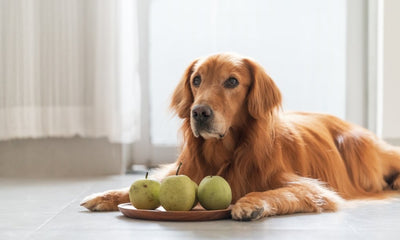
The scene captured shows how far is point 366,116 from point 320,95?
0.39 m

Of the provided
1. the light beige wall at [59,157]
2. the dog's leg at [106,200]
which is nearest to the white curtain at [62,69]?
the light beige wall at [59,157]

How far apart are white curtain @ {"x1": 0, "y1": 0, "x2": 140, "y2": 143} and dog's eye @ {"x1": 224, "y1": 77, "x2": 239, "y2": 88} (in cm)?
164

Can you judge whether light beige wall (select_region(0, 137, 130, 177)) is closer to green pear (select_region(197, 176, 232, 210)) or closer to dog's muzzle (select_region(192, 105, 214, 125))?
dog's muzzle (select_region(192, 105, 214, 125))

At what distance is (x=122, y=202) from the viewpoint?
2969mm

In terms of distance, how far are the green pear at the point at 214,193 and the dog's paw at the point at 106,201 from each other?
47 centimetres

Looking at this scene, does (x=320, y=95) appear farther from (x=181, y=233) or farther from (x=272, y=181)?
(x=181, y=233)

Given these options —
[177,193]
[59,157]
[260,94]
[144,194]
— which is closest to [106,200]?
[144,194]

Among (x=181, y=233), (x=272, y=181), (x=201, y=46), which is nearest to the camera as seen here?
(x=181, y=233)

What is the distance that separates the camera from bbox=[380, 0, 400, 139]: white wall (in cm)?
464

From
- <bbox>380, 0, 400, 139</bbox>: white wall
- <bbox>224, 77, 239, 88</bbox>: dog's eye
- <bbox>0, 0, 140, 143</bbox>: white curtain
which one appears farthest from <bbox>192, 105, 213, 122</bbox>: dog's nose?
<bbox>380, 0, 400, 139</bbox>: white wall

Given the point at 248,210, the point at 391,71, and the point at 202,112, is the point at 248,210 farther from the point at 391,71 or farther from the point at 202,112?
the point at 391,71

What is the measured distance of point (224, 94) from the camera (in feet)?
9.36

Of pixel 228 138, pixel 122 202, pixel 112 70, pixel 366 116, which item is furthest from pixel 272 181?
pixel 366 116

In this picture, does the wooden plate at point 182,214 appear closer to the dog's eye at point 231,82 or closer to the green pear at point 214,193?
the green pear at point 214,193
